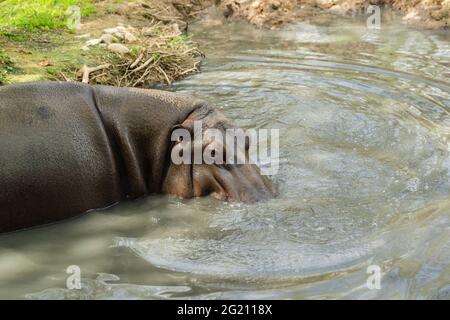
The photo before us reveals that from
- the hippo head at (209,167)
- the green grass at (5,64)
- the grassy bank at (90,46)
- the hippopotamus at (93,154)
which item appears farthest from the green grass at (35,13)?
the hippo head at (209,167)

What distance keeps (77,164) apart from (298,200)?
186 centimetres

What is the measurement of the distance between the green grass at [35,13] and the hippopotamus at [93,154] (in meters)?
5.37

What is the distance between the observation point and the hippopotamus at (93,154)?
483 cm

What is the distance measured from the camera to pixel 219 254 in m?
4.49

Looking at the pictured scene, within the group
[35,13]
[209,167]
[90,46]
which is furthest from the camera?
[35,13]

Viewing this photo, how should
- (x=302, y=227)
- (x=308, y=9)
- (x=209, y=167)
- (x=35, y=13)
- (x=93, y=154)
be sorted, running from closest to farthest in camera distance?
(x=302, y=227)
(x=93, y=154)
(x=209, y=167)
(x=35, y=13)
(x=308, y=9)

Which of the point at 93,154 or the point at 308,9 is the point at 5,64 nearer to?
the point at 93,154

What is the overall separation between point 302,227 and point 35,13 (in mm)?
8009

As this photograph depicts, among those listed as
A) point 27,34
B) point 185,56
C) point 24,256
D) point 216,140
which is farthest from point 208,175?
point 27,34

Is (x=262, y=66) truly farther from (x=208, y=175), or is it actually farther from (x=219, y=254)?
(x=219, y=254)

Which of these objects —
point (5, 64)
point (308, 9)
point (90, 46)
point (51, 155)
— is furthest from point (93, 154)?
point (308, 9)

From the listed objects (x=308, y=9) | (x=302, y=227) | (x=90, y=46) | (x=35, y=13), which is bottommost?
(x=302, y=227)

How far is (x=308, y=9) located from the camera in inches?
574

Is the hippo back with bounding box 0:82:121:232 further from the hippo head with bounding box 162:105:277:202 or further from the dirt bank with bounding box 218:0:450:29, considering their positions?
the dirt bank with bounding box 218:0:450:29
